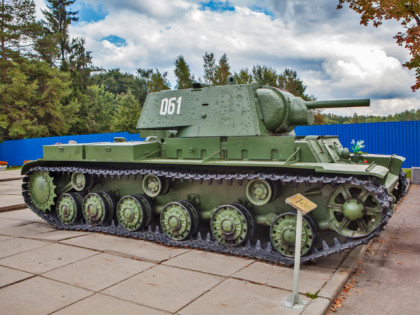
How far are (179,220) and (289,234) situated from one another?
2271 millimetres

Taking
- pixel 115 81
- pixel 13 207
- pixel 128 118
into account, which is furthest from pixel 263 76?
pixel 115 81

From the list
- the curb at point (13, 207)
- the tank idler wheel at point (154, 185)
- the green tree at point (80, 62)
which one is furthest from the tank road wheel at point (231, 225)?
the green tree at point (80, 62)

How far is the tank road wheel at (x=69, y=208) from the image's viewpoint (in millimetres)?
9336

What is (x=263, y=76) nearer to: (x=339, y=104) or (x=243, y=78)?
(x=243, y=78)

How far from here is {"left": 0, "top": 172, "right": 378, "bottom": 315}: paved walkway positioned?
4.96 metres

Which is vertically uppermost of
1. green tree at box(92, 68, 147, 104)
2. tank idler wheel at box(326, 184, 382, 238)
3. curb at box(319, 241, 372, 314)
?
green tree at box(92, 68, 147, 104)

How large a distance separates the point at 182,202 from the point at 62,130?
34.9 m

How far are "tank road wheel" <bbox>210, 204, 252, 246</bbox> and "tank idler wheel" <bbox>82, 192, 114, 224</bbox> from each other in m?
2.85

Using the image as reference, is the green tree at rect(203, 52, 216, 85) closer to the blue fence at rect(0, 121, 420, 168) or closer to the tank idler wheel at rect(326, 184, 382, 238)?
the blue fence at rect(0, 121, 420, 168)

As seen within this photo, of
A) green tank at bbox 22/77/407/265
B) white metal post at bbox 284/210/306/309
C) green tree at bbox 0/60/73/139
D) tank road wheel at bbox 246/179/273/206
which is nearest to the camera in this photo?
white metal post at bbox 284/210/306/309

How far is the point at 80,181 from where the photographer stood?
9.34 meters

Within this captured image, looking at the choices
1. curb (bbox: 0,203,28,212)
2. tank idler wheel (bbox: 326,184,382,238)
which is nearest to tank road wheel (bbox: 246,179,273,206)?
tank idler wheel (bbox: 326,184,382,238)

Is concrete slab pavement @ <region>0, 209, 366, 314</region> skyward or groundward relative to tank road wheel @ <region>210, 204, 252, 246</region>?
groundward

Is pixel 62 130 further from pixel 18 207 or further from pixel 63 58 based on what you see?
pixel 18 207
